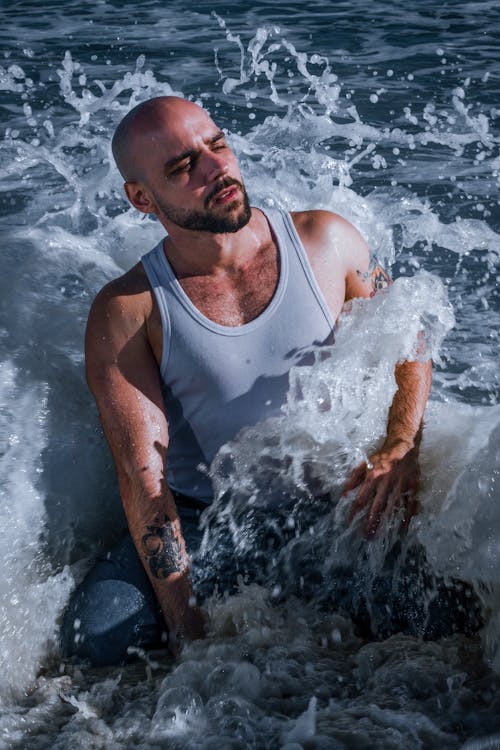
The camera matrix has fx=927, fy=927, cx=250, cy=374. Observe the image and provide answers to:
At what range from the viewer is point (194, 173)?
2.96 m

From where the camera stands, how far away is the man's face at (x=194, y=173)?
9.62ft

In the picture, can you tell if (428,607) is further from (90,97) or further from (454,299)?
(90,97)

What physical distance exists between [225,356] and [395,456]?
24.4 inches

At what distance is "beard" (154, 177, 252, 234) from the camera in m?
2.94

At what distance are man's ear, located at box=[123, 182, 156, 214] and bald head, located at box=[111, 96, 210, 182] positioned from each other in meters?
0.03

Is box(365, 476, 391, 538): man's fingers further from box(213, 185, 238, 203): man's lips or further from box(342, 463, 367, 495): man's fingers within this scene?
box(213, 185, 238, 203): man's lips

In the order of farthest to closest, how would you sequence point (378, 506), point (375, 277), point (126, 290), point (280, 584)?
1. point (375, 277)
2. point (126, 290)
3. point (280, 584)
4. point (378, 506)

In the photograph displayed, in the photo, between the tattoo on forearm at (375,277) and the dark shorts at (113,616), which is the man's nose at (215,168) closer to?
the tattoo on forearm at (375,277)

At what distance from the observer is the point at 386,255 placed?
15.9ft

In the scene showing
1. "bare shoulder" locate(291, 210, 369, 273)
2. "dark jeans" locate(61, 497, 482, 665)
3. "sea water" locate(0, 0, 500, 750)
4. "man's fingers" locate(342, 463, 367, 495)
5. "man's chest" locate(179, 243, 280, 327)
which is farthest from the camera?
"bare shoulder" locate(291, 210, 369, 273)

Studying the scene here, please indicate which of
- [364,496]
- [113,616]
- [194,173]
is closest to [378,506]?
[364,496]

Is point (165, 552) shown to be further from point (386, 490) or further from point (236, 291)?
point (236, 291)

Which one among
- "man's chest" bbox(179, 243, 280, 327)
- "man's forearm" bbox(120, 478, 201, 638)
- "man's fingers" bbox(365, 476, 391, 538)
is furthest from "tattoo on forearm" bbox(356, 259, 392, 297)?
"man's forearm" bbox(120, 478, 201, 638)

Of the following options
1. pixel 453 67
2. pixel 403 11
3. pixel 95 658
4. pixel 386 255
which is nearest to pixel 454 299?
pixel 386 255
